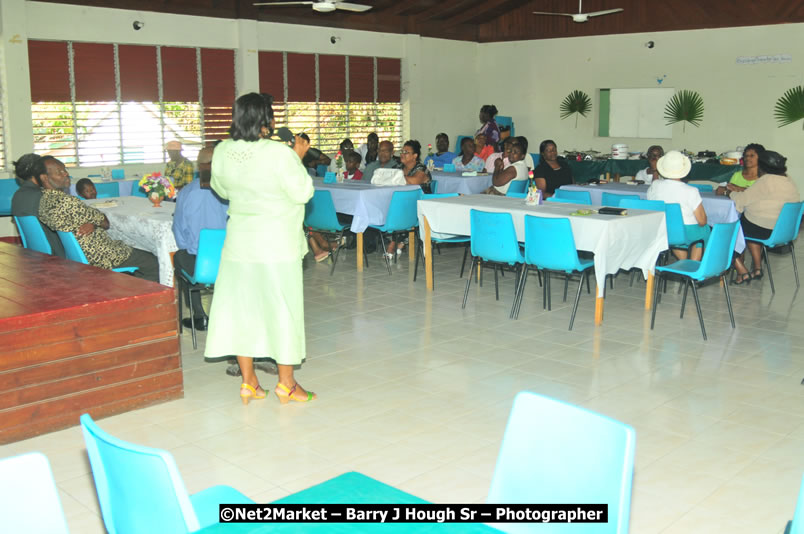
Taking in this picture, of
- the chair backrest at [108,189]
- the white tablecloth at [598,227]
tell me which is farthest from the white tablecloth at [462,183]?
the chair backrest at [108,189]

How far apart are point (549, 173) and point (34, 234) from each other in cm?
505

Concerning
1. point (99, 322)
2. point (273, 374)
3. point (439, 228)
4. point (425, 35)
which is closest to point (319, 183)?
point (439, 228)

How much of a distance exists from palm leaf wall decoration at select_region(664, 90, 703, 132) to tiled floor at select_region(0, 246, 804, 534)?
6567 mm

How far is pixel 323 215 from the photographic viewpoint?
25.1 feet

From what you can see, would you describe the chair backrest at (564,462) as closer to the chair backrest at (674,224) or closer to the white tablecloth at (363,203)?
the chair backrest at (674,224)

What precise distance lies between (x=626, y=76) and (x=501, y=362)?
9.61m

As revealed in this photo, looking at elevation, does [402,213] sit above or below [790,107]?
below

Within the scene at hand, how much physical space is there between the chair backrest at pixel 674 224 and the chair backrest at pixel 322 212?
3.02 metres

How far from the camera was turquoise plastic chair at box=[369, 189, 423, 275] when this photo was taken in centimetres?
739

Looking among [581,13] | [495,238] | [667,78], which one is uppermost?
[581,13]

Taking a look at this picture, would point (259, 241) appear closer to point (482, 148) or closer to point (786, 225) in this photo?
point (786, 225)

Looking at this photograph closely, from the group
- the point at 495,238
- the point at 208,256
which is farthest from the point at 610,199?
the point at 208,256

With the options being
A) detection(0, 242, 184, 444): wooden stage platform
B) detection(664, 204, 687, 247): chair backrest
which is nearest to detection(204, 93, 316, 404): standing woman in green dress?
detection(0, 242, 184, 444): wooden stage platform

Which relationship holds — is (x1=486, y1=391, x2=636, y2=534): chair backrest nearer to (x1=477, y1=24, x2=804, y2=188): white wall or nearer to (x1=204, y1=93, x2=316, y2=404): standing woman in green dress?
(x1=204, y1=93, x2=316, y2=404): standing woman in green dress
